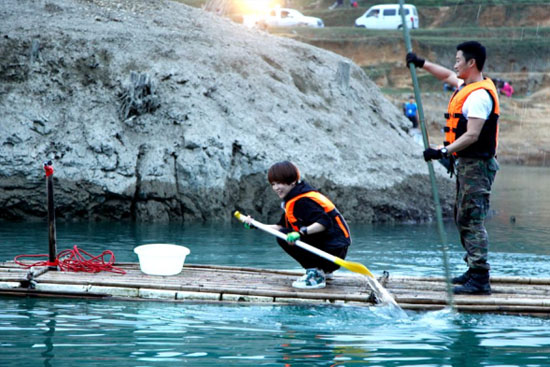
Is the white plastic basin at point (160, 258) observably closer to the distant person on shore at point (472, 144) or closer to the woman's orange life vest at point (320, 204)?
the woman's orange life vest at point (320, 204)

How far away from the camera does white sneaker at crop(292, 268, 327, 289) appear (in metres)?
7.31

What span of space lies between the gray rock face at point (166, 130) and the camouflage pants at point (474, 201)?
22.0 feet

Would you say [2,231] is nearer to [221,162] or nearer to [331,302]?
[221,162]

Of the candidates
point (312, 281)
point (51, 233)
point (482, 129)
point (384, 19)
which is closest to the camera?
point (482, 129)

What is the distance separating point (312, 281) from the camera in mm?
7312

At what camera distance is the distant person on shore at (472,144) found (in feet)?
21.8

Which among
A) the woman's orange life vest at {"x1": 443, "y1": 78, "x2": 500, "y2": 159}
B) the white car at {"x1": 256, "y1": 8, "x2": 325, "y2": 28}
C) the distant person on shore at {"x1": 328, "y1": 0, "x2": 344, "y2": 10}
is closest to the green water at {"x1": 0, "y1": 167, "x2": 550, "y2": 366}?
the woman's orange life vest at {"x1": 443, "y1": 78, "x2": 500, "y2": 159}

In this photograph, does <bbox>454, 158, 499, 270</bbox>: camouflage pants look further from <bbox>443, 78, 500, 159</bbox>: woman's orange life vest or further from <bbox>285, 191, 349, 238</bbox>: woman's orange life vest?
<bbox>285, 191, 349, 238</bbox>: woman's orange life vest

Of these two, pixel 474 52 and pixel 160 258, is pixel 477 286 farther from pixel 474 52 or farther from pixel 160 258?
pixel 160 258

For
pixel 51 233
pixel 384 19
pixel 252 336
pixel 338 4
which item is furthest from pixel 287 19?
pixel 252 336

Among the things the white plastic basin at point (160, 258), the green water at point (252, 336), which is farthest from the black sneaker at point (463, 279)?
the white plastic basin at point (160, 258)

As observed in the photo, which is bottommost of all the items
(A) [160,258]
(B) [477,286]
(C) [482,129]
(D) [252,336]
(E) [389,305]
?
(D) [252,336]

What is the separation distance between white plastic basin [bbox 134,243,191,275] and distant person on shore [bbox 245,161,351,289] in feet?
2.78

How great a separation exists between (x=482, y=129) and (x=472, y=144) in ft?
0.50
